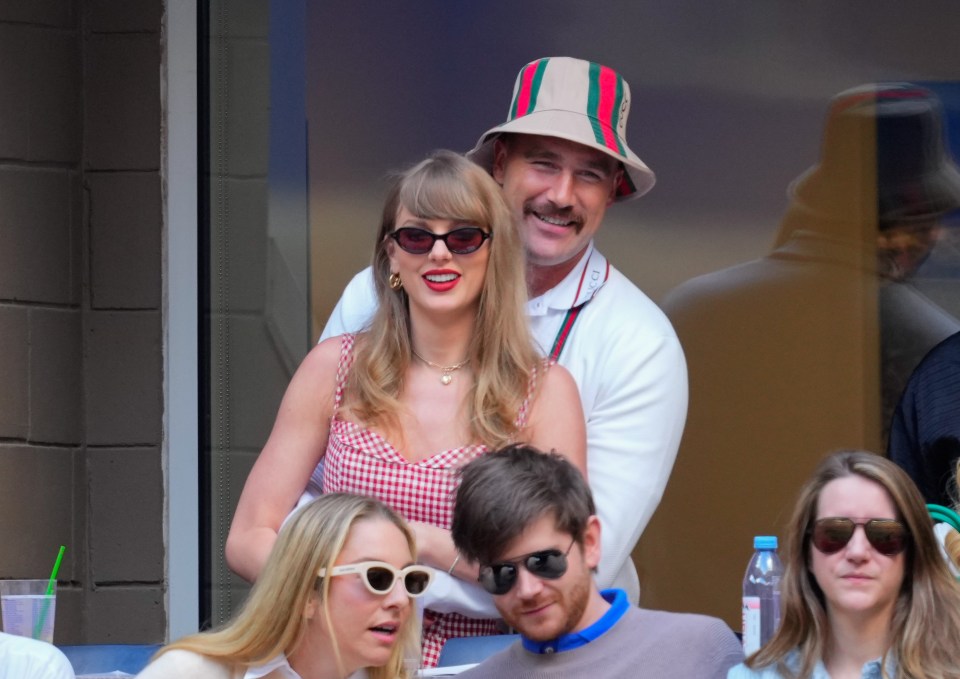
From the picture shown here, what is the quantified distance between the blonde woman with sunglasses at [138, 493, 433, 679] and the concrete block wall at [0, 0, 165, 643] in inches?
78.8

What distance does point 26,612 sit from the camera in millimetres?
3193

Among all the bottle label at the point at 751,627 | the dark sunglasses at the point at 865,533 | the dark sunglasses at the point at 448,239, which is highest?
the dark sunglasses at the point at 448,239

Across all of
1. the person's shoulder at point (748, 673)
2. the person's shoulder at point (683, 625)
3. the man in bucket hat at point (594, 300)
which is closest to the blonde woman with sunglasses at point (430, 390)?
the man in bucket hat at point (594, 300)

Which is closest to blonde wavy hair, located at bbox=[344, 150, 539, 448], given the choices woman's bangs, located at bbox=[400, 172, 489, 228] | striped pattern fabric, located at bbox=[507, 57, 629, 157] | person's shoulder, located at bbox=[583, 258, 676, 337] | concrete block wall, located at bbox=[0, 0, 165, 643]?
woman's bangs, located at bbox=[400, 172, 489, 228]

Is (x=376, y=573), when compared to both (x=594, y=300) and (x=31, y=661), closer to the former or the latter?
(x=31, y=661)

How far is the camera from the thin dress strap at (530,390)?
10.6ft

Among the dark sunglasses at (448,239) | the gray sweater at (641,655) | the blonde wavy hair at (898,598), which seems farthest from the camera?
the dark sunglasses at (448,239)

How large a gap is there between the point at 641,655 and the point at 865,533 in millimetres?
412

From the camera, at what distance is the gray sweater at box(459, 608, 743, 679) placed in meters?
2.71

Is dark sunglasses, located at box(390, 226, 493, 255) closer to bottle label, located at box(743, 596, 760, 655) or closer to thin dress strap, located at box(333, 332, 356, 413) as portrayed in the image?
thin dress strap, located at box(333, 332, 356, 413)

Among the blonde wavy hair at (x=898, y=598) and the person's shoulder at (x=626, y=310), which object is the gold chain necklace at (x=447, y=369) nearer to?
the person's shoulder at (x=626, y=310)

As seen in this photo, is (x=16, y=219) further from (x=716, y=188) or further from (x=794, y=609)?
(x=794, y=609)

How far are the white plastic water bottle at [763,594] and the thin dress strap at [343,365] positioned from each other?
0.87 m

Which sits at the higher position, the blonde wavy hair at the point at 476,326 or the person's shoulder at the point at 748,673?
the blonde wavy hair at the point at 476,326
